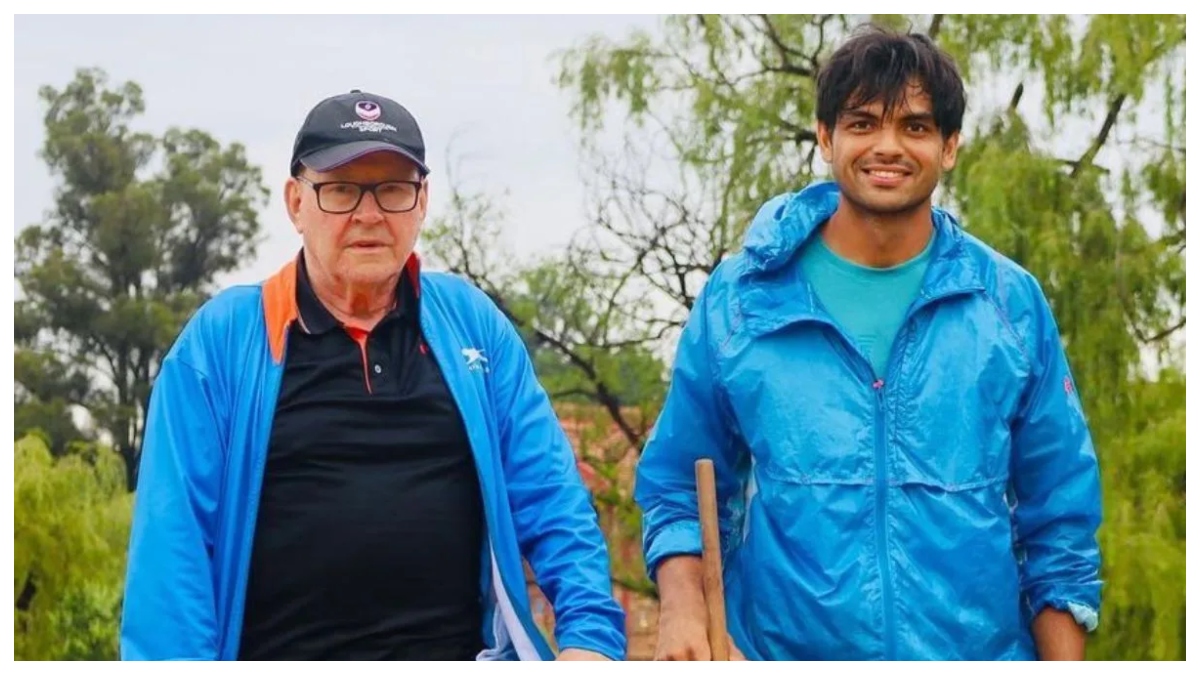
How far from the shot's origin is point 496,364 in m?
2.85

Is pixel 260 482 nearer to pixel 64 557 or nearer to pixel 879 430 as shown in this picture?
pixel 879 430

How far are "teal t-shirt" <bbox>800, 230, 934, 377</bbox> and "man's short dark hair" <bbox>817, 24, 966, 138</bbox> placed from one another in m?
0.22

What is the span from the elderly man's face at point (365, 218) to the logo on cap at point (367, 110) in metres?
0.07

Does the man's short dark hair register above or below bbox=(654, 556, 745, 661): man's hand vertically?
above

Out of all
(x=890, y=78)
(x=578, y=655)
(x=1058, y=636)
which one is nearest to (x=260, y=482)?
(x=578, y=655)

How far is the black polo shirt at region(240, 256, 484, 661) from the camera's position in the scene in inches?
107

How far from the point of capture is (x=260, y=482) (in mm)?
2697

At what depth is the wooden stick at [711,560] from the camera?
2.79 m

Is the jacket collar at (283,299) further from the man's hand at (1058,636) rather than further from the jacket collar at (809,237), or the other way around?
the man's hand at (1058,636)

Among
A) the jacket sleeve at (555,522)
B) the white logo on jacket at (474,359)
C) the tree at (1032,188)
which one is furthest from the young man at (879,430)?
the tree at (1032,188)

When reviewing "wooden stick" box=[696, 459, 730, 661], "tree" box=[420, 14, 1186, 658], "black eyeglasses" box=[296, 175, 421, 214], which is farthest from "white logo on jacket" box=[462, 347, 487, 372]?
"tree" box=[420, 14, 1186, 658]

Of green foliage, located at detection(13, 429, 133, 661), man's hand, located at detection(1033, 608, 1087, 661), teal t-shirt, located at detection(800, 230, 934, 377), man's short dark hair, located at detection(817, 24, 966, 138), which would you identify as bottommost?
green foliage, located at detection(13, 429, 133, 661)

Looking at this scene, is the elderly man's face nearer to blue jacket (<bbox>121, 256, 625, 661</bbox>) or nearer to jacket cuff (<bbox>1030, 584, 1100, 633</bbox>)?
blue jacket (<bbox>121, 256, 625, 661</bbox>)
